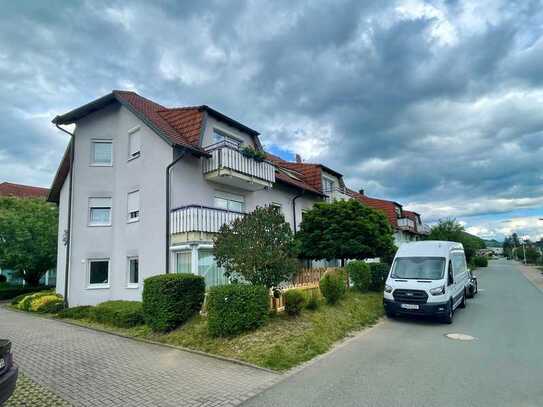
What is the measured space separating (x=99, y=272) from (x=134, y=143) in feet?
20.0

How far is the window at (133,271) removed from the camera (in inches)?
600

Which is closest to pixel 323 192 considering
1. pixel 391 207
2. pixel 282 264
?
pixel 282 264

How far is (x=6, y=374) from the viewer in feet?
14.1

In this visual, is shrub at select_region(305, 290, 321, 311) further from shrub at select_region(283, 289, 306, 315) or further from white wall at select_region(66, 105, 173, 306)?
white wall at select_region(66, 105, 173, 306)

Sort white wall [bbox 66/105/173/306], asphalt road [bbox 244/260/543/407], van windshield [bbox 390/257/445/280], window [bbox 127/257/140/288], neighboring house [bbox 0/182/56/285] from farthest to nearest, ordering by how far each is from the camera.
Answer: neighboring house [bbox 0/182/56/285] < window [bbox 127/257/140/288] < white wall [bbox 66/105/173/306] < van windshield [bbox 390/257/445/280] < asphalt road [bbox 244/260/543/407]

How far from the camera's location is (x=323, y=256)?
58.5 feet

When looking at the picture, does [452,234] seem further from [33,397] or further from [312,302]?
[33,397]

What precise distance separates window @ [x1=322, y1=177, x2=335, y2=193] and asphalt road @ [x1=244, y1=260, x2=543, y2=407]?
14.6 m

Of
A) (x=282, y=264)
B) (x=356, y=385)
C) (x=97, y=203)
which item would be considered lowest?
(x=356, y=385)

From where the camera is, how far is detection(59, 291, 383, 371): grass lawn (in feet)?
24.8

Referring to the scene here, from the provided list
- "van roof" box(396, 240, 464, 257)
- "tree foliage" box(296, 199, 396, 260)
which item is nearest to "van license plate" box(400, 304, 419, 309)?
"van roof" box(396, 240, 464, 257)

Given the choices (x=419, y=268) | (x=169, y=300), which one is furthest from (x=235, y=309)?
(x=419, y=268)

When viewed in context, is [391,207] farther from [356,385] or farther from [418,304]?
[356,385]

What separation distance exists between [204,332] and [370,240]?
1059 centimetres
